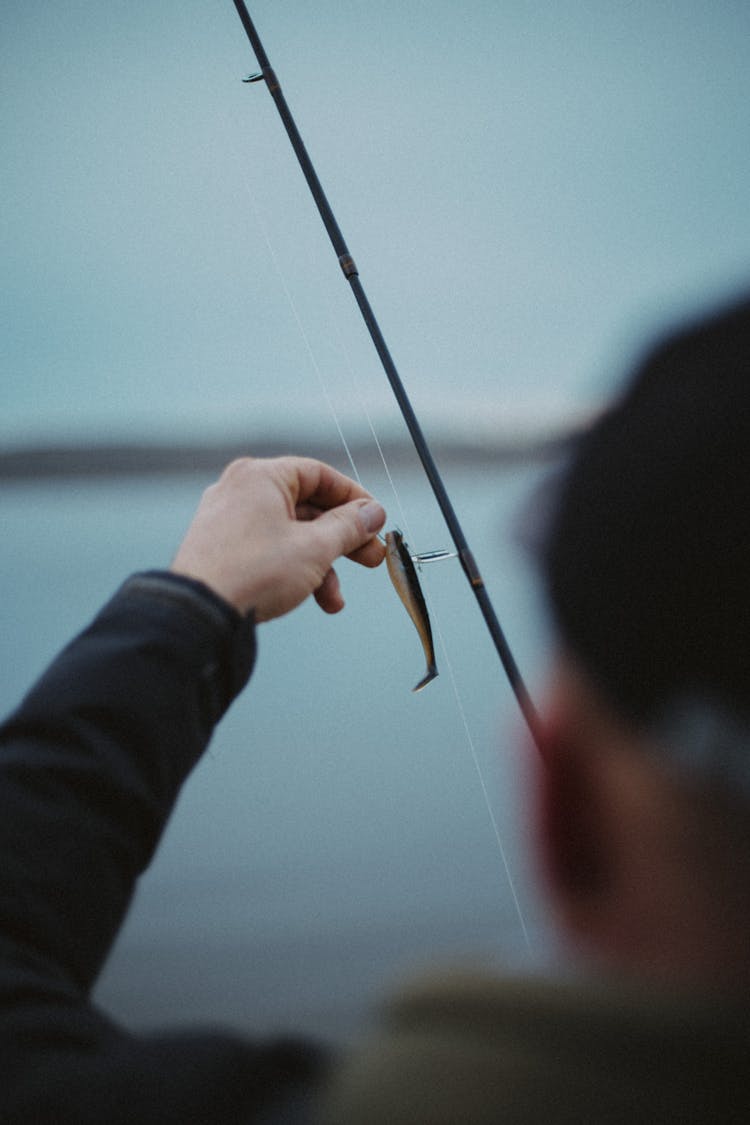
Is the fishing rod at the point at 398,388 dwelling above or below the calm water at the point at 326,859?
above

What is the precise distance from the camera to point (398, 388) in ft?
3.08

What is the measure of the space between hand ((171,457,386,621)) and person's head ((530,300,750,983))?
225mm

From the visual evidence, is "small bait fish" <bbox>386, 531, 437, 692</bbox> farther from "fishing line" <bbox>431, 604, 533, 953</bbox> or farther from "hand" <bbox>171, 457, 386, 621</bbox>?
"fishing line" <bbox>431, 604, 533, 953</bbox>

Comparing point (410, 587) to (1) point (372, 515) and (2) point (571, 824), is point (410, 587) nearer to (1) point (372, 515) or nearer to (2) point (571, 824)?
(1) point (372, 515)

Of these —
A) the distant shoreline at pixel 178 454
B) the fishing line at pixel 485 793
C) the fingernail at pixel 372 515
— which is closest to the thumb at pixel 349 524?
the fingernail at pixel 372 515

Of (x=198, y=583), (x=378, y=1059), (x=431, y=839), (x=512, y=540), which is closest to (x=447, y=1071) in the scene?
(x=378, y=1059)

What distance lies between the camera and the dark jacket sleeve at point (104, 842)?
297mm

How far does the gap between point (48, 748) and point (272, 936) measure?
1457mm

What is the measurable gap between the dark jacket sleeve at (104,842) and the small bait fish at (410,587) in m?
0.40

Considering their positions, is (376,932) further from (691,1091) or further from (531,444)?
(691,1091)

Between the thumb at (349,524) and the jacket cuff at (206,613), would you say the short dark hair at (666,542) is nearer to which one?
the jacket cuff at (206,613)

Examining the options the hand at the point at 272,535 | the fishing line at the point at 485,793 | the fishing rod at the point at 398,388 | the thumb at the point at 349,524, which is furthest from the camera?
the fishing line at the point at 485,793

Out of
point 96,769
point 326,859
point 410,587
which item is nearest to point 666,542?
point 96,769

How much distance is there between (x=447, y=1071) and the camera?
0.22 meters
